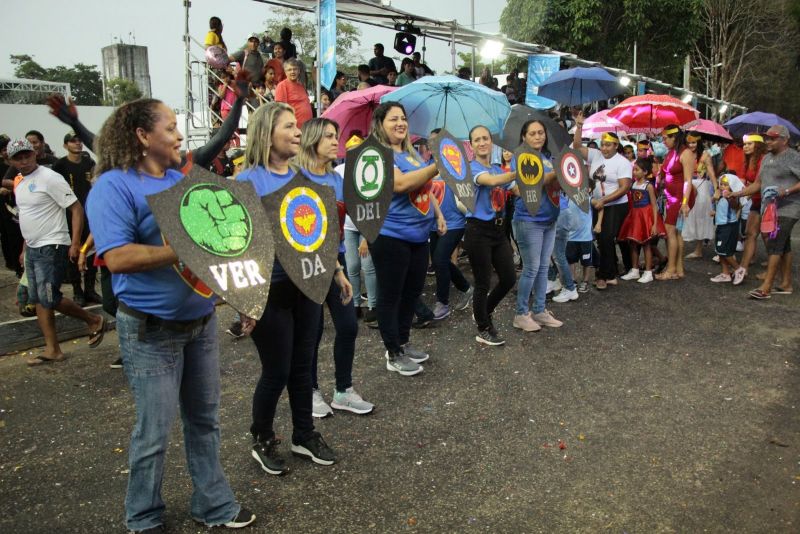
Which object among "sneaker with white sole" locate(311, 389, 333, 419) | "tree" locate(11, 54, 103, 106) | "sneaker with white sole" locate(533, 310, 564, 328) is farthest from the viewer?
"tree" locate(11, 54, 103, 106)

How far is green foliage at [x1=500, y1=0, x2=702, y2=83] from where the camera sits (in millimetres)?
22688

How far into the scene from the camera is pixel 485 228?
537cm

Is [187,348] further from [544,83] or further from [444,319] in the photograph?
[544,83]

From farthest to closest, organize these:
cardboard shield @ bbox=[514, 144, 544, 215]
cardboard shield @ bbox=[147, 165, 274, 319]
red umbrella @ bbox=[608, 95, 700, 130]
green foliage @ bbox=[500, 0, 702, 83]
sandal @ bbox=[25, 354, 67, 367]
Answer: green foliage @ bbox=[500, 0, 702, 83] → red umbrella @ bbox=[608, 95, 700, 130] → sandal @ bbox=[25, 354, 67, 367] → cardboard shield @ bbox=[514, 144, 544, 215] → cardboard shield @ bbox=[147, 165, 274, 319]

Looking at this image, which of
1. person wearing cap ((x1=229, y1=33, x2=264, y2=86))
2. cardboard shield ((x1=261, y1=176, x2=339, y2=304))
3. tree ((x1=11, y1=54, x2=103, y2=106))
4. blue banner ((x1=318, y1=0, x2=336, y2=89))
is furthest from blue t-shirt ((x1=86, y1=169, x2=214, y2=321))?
tree ((x1=11, y1=54, x2=103, y2=106))

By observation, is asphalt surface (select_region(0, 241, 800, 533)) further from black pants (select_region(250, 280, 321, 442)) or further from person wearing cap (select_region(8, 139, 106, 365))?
person wearing cap (select_region(8, 139, 106, 365))

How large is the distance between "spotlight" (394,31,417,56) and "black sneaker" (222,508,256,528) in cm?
989

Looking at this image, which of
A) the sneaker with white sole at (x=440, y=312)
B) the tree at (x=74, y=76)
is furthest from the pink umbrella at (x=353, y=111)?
the tree at (x=74, y=76)

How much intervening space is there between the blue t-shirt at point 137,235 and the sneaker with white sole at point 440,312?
4048mm

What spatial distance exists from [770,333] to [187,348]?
5323mm

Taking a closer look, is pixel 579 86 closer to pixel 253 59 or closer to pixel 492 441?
pixel 253 59

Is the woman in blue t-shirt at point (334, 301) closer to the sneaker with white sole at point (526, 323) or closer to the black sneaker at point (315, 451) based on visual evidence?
the black sneaker at point (315, 451)

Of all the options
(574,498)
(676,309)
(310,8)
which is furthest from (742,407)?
(310,8)

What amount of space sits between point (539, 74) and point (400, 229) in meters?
8.95
